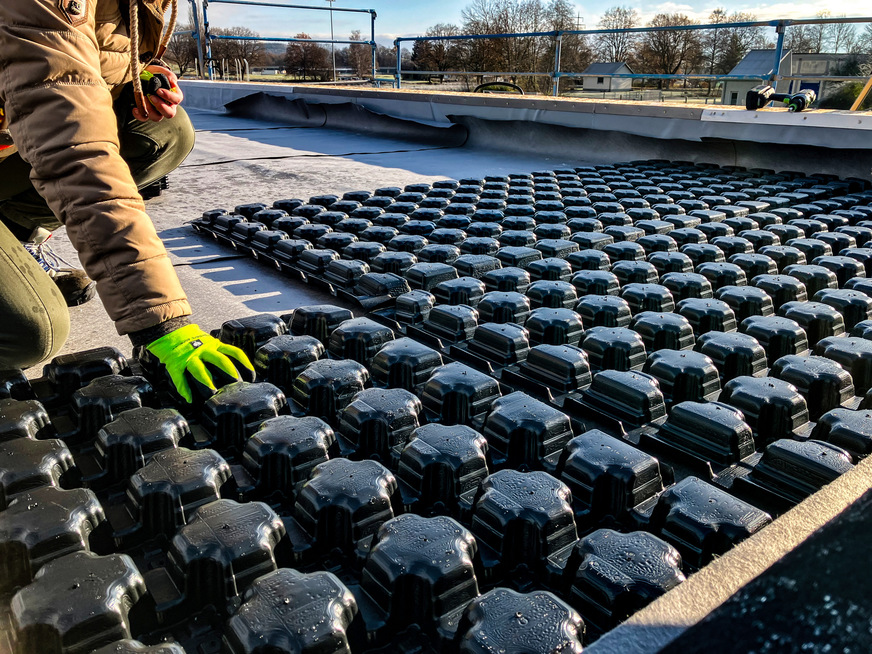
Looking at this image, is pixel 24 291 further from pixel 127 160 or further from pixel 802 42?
pixel 802 42

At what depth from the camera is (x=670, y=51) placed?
1655 inches

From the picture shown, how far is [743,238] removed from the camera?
3531mm

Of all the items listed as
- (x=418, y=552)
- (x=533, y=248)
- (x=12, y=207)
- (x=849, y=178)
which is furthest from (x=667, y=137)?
(x=418, y=552)

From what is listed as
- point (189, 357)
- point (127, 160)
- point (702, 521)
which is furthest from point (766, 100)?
point (189, 357)

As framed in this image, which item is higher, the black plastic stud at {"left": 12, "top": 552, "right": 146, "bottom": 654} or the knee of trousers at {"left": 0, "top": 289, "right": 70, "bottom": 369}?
the knee of trousers at {"left": 0, "top": 289, "right": 70, "bottom": 369}

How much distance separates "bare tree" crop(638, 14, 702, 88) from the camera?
40.4m

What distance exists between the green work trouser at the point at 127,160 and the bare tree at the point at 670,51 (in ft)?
137

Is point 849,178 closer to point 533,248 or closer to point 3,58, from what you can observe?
point 533,248

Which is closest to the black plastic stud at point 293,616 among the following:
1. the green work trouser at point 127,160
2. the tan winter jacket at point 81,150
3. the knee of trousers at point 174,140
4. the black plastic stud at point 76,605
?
the black plastic stud at point 76,605

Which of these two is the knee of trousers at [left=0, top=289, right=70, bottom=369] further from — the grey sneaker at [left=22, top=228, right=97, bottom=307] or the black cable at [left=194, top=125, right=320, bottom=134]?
the black cable at [left=194, top=125, right=320, bottom=134]

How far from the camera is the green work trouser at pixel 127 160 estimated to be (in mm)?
2562

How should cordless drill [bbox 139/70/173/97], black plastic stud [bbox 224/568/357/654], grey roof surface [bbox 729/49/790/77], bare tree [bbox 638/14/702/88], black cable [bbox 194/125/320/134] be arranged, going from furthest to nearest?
bare tree [bbox 638/14/702/88] → grey roof surface [bbox 729/49/790/77] → black cable [bbox 194/125/320/134] → cordless drill [bbox 139/70/173/97] → black plastic stud [bbox 224/568/357/654]

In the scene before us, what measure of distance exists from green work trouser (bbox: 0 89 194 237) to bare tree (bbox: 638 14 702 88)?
41723 millimetres

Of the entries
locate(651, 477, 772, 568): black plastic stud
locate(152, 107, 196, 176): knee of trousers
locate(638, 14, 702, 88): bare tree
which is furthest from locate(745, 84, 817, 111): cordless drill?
locate(638, 14, 702, 88): bare tree
